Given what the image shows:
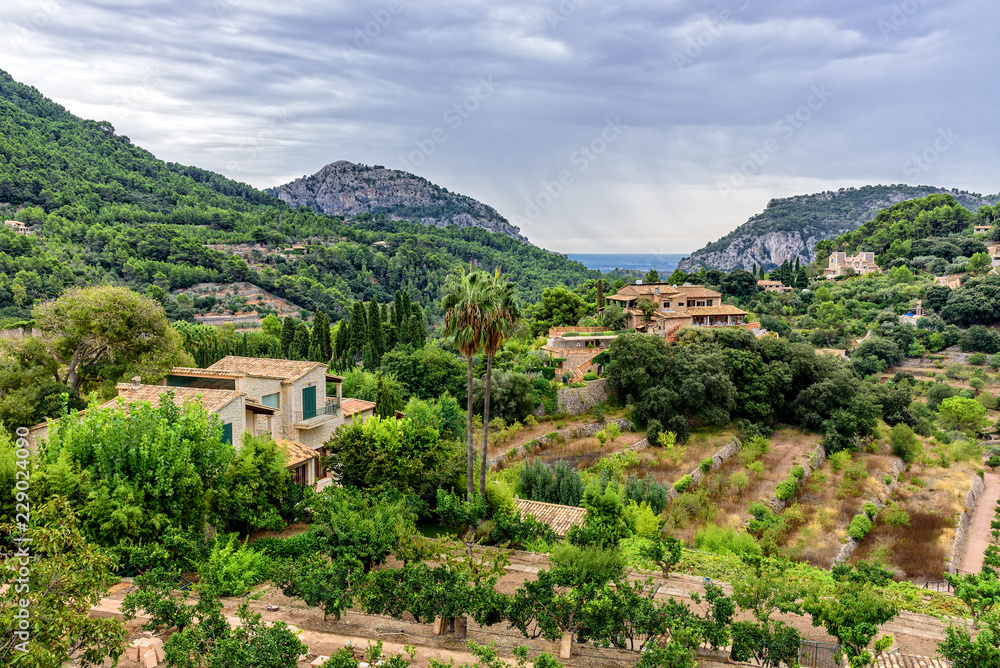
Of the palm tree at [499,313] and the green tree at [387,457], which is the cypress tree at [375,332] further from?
the palm tree at [499,313]

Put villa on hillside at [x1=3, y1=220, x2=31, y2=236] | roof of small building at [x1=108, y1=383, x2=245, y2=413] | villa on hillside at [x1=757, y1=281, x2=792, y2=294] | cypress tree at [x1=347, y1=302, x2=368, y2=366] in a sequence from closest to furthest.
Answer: roof of small building at [x1=108, y1=383, x2=245, y2=413] → cypress tree at [x1=347, y1=302, x2=368, y2=366] → villa on hillside at [x1=3, y1=220, x2=31, y2=236] → villa on hillside at [x1=757, y1=281, x2=792, y2=294]

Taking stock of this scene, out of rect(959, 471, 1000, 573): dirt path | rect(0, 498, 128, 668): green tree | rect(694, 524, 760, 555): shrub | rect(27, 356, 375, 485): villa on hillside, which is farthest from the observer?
rect(959, 471, 1000, 573): dirt path

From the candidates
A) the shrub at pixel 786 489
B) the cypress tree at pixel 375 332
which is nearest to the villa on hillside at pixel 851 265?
the shrub at pixel 786 489

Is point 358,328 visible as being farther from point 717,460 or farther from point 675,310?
point 717,460

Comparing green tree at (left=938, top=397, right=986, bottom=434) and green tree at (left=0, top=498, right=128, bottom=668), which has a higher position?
green tree at (left=0, top=498, right=128, bottom=668)

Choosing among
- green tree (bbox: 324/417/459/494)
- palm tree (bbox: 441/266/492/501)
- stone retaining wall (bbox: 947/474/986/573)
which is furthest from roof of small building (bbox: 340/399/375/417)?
stone retaining wall (bbox: 947/474/986/573)

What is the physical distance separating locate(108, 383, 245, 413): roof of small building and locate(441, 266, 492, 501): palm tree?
6.48m

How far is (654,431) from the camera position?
110 feet

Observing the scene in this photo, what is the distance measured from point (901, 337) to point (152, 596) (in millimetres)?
64621

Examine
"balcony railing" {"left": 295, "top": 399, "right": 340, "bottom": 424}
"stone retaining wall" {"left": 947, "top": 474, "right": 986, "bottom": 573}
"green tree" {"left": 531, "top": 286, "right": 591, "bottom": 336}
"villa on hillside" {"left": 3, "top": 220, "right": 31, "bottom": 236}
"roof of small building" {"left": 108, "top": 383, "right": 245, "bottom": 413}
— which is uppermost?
"villa on hillside" {"left": 3, "top": 220, "right": 31, "bottom": 236}

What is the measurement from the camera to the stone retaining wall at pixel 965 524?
23714 millimetres

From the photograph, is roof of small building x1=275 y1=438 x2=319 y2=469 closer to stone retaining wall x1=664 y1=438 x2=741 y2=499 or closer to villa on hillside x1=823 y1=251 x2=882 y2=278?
stone retaining wall x1=664 y1=438 x2=741 y2=499

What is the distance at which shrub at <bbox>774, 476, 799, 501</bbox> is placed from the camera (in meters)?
27.7

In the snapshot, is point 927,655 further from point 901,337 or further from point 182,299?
point 182,299
